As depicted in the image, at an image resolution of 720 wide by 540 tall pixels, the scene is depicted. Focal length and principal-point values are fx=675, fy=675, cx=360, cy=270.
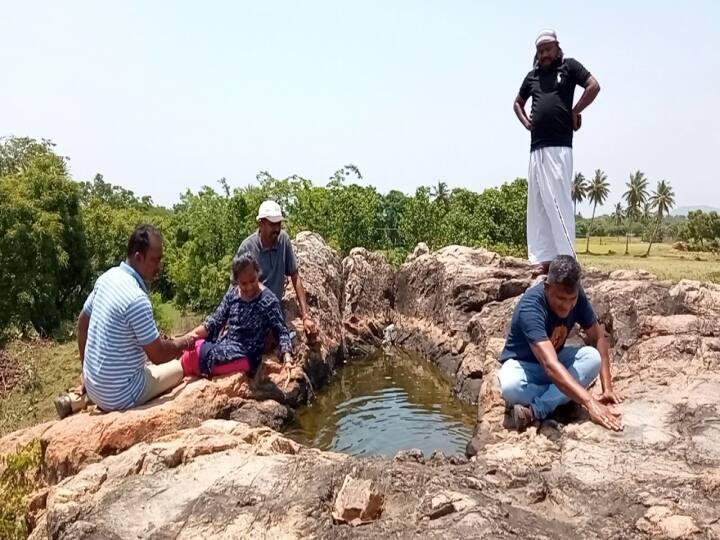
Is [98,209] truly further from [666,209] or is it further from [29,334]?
[666,209]

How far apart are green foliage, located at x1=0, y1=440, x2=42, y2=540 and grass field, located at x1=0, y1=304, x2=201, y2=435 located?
4518 millimetres

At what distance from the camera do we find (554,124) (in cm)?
684

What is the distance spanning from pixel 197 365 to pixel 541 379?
9.26 feet

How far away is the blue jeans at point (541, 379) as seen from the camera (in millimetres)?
4848

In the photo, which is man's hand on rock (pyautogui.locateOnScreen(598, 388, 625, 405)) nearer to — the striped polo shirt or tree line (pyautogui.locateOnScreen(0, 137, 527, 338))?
the striped polo shirt

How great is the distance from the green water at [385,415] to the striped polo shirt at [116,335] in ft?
6.68

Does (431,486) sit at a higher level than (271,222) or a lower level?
lower

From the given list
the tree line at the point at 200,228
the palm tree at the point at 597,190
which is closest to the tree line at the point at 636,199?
the palm tree at the point at 597,190

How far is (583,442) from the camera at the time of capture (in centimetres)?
436

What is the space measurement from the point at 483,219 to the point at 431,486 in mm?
20629

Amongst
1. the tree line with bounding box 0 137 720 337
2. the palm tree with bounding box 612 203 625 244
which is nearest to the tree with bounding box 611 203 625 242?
the palm tree with bounding box 612 203 625 244

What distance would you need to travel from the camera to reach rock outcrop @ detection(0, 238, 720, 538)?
3.45m

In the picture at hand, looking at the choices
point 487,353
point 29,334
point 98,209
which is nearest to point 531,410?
point 487,353

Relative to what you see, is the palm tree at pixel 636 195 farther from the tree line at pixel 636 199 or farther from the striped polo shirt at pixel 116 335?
the striped polo shirt at pixel 116 335
